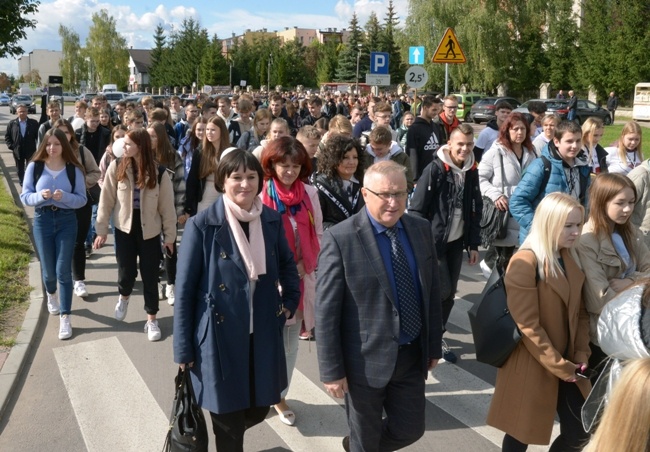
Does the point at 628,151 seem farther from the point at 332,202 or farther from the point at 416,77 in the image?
→ the point at 416,77

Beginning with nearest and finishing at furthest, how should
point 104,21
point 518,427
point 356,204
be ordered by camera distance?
point 518,427 < point 356,204 < point 104,21

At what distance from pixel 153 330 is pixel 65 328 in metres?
0.86

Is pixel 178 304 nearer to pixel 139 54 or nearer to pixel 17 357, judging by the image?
pixel 17 357

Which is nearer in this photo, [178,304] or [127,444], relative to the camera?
[178,304]

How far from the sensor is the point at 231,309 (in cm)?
349

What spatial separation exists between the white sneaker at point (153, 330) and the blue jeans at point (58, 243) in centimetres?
82

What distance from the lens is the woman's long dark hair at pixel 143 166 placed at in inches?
240

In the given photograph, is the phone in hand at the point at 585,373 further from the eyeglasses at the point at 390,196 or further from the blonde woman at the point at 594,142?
the blonde woman at the point at 594,142

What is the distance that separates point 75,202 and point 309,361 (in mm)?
2757

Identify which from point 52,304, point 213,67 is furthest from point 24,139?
point 213,67

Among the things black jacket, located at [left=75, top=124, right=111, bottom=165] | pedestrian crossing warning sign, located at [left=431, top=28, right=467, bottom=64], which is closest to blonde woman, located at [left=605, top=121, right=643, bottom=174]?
pedestrian crossing warning sign, located at [left=431, top=28, right=467, bottom=64]

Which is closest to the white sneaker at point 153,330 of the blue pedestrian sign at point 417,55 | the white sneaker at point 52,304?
the white sneaker at point 52,304

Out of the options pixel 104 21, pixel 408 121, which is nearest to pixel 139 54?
pixel 104 21

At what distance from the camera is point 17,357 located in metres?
5.73
